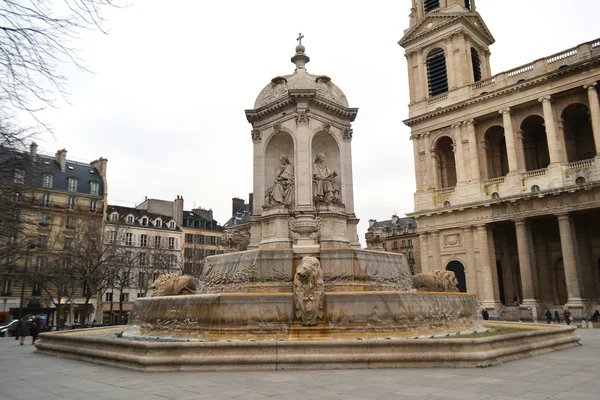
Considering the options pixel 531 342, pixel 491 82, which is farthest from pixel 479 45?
pixel 531 342

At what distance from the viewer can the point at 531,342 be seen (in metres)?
11.1

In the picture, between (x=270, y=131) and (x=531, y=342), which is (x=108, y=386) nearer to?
(x=531, y=342)

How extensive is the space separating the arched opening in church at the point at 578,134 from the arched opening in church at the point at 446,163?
10.8 m

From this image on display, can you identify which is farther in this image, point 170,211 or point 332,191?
point 170,211

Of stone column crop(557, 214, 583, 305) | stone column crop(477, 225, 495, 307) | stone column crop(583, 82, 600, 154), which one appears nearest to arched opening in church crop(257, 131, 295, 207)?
stone column crop(557, 214, 583, 305)

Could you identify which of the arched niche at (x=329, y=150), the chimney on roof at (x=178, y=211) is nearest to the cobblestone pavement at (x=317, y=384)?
the arched niche at (x=329, y=150)

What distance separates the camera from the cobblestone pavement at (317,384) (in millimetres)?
6418

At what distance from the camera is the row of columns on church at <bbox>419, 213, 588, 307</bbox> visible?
118 feet

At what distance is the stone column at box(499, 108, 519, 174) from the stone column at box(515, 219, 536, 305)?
5.20m

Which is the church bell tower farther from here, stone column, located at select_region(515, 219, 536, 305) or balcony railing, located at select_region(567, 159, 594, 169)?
stone column, located at select_region(515, 219, 536, 305)

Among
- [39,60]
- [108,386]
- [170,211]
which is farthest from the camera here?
[170,211]

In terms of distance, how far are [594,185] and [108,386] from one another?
124 feet

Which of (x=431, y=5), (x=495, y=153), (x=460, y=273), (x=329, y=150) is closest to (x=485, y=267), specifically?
(x=460, y=273)

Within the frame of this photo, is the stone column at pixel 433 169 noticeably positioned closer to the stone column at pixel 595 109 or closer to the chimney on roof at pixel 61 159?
the stone column at pixel 595 109
